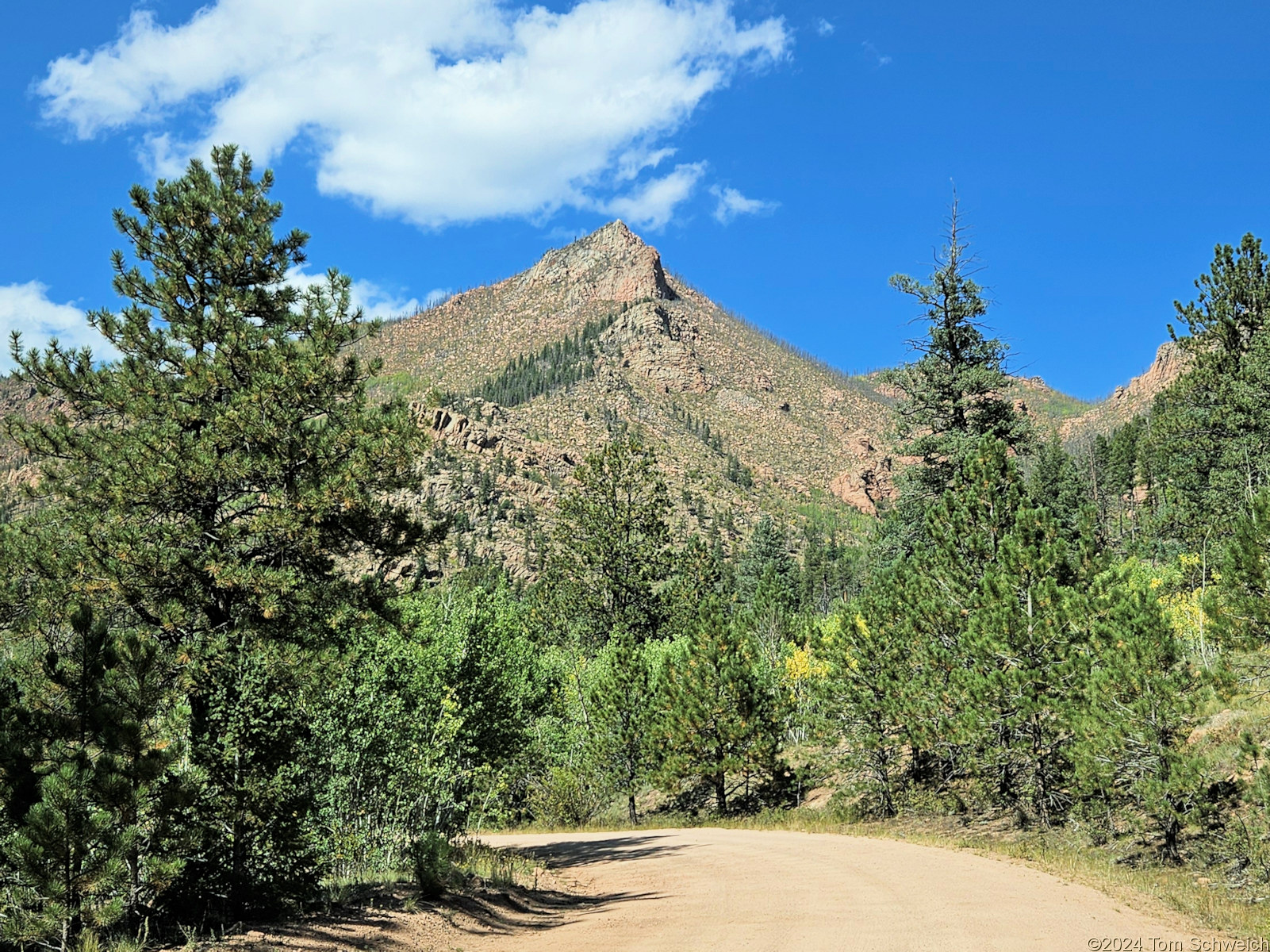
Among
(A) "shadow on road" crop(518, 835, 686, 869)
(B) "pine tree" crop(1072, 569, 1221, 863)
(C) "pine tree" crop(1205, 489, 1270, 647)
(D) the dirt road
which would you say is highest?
(C) "pine tree" crop(1205, 489, 1270, 647)

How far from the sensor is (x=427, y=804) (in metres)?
12.5

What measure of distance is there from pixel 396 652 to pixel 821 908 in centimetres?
700

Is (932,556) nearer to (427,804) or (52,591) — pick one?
(427,804)

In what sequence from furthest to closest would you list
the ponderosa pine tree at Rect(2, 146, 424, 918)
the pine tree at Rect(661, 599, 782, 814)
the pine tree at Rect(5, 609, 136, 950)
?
the pine tree at Rect(661, 599, 782, 814)
the ponderosa pine tree at Rect(2, 146, 424, 918)
the pine tree at Rect(5, 609, 136, 950)

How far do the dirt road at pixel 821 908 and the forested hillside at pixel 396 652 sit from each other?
201cm

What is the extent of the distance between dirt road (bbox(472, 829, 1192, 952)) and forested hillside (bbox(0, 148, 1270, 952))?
201 centimetres

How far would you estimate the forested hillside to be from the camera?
22.6 feet

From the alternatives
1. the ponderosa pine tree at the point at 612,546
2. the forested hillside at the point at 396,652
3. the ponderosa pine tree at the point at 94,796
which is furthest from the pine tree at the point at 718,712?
Answer: the ponderosa pine tree at the point at 94,796

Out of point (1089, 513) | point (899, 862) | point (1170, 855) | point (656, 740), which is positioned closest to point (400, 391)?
point (899, 862)

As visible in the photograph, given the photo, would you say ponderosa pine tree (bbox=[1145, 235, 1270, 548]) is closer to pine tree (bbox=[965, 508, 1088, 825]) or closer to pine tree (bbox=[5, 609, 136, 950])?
pine tree (bbox=[965, 508, 1088, 825])

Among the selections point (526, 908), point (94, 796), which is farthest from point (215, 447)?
point (526, 908)

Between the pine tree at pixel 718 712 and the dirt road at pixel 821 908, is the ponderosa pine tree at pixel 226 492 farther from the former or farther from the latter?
the pine tree at pixel 718 712

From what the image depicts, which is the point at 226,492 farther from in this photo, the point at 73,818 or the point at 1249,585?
the point at 1249,585

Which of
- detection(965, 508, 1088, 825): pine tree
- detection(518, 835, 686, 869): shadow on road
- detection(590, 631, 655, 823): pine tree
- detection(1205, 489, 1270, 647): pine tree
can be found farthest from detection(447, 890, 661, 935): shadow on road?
detection(590, 631, 655, 823): pine tree
